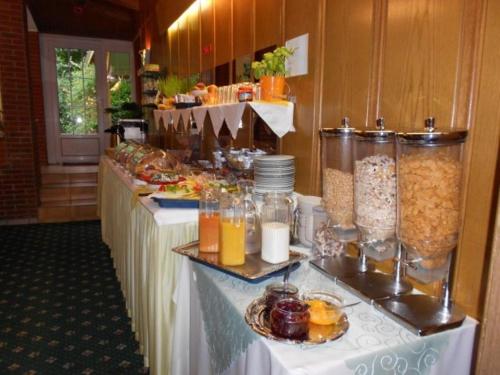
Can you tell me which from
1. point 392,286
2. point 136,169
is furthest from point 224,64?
point 392,286

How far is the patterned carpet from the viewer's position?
1.98 meters

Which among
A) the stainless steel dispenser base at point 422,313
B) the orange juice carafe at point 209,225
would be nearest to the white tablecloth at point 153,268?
the orange juice carafe at point 209,225

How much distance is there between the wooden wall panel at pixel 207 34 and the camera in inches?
114

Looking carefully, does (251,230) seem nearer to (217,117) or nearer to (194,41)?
(217,117)

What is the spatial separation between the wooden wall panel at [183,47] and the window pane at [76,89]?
145 inches

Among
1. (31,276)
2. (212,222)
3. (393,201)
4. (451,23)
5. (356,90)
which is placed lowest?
(31,276)

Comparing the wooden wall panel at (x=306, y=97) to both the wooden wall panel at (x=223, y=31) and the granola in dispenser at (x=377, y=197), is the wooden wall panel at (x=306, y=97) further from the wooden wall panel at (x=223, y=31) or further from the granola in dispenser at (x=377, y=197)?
the wooden wall panel at (x=223, y=31)

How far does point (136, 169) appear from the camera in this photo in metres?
2.41

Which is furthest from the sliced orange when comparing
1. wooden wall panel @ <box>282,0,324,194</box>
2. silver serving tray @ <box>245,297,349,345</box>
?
wooden wall panel @ <box>282,0,324,194</box>

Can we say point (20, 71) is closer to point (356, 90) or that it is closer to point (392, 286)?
point (356, 90)

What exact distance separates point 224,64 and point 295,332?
2.23 m

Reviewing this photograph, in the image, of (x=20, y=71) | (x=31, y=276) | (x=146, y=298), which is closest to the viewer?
(x=146, y=298)

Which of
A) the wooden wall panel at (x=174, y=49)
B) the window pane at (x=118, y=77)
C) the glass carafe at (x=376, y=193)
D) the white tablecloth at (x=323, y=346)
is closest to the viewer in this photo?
the white tablecloth at (x=323, y=346)

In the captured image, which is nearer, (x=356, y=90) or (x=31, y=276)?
(x=356, y=90)
